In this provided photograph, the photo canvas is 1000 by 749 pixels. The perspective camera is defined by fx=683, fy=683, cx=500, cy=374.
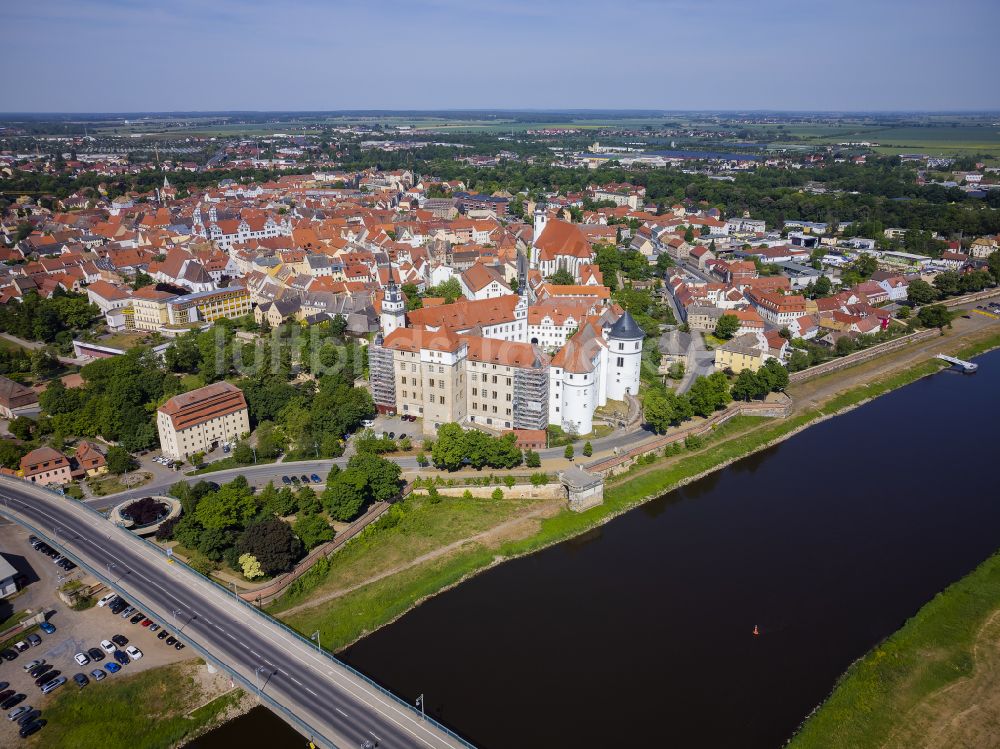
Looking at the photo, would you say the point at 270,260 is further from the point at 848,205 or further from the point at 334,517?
the point at 848,205

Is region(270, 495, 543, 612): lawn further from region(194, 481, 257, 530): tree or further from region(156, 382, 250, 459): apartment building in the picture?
region(156, 382, 250, 459): apartment building

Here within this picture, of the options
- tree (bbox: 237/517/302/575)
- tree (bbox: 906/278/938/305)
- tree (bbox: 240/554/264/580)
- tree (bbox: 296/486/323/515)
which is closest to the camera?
tree (bbox: 240/554/264/580)

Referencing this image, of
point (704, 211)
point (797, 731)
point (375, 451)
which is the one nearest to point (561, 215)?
point (704, 211)

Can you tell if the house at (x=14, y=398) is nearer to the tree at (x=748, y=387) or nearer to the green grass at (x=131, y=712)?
the green grass at (x=131, y=712)

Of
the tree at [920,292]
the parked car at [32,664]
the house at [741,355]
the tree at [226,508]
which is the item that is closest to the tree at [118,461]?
the tree at [226,508]

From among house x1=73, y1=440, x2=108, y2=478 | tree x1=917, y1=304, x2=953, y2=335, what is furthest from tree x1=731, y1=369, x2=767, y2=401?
house x1=73, y1=440, x2=108, y2=478
